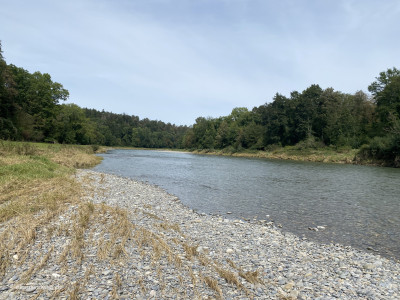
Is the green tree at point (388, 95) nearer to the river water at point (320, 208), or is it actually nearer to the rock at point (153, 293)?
the river water at point (320, 208)

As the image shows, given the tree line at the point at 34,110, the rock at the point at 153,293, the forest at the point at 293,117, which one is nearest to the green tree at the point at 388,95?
the forest at the point at 293,117

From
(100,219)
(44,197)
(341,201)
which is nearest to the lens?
(100,219)

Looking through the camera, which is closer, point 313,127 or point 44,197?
point 44,197

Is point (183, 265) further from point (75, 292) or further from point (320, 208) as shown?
point (320, 208)

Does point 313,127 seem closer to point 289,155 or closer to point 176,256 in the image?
point 289,155

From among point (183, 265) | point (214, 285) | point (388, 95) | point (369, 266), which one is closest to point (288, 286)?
point (214, 285)

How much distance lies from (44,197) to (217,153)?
305 feet

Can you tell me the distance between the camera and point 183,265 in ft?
21.3

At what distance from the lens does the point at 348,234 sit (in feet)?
33.3

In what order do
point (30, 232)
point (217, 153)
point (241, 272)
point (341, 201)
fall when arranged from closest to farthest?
point (241, 272)
point (30, 232)
point (341, 201)
point (217, 153)

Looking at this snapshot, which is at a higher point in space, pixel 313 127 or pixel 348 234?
pixel 313 127

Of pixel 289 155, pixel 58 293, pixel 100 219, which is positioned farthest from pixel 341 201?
pixel 289 155

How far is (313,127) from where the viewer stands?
253ft

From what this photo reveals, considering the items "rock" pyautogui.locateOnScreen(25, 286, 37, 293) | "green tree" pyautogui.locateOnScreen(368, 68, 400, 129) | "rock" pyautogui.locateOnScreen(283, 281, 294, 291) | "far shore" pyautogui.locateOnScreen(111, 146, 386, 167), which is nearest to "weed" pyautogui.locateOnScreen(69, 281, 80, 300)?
"rock" pyautogui.locateOnScreen(25, 286, 37, 293)
